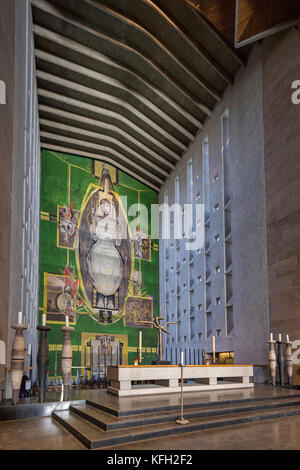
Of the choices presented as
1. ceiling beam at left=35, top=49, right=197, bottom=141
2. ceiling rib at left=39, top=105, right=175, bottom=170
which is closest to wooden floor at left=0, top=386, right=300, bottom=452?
ceiling beam at left=35, top=49, right=197, bottom=141

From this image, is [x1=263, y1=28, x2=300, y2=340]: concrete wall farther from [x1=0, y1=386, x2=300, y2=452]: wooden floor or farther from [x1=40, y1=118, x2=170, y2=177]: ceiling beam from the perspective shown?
[x1=40, y1=118, x2=170, y2=177]: ceiling beam

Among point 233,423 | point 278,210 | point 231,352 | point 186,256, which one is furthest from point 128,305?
point 233,423

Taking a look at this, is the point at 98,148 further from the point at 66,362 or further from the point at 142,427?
the point at 142,427

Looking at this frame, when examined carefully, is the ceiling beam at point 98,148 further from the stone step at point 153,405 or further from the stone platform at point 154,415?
the stone step at point 153,405

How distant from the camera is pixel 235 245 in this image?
14.0 m

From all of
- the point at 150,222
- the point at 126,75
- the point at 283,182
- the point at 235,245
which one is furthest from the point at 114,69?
the point at 150,222

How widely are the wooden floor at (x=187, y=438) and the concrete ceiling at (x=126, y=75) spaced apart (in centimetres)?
1267

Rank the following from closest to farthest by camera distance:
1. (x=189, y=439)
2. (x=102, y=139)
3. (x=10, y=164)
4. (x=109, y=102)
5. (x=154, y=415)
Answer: (x=189, y=439)
(x=154, y=415)
(x=10, y=164)
(x=109, y=102)
(x=102, y=139)

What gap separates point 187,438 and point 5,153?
5.29 metres

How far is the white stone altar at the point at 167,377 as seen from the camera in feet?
24.3

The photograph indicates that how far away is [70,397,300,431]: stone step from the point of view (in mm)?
5016

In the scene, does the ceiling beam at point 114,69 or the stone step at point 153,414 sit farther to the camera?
the ceiling beam at point 114,69

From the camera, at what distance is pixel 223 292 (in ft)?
49.0

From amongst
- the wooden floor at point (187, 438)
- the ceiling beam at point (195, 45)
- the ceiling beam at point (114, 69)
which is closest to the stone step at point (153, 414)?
the wooden floor at point (187, 438)
